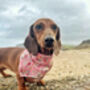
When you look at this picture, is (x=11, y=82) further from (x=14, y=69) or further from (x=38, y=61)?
(x=38, y=61)

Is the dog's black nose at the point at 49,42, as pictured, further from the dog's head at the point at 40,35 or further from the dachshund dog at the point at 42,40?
the dog's head at the point at 40,35

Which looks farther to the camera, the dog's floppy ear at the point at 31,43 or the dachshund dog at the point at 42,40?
the dog's floppy ear at the point at 31,43

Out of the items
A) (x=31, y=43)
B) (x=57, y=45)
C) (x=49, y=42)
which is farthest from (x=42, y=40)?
(x=57, y=45)

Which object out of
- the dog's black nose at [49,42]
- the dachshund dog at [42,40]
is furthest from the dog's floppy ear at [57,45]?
the dog's black nose at [49,42]

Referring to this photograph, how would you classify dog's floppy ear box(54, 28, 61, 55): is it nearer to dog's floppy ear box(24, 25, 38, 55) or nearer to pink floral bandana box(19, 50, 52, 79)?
pink floral bandana box(19, 50, 52, 79)

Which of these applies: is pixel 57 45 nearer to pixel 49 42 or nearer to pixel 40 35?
pixel 40 35

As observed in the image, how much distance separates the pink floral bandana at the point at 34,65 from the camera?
11.4 feet

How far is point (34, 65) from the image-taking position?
140 inches

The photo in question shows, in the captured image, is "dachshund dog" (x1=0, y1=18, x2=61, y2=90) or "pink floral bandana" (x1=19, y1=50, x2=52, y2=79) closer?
"dachshund dog" (x1=0, y1=18, x2=61, y2=90)

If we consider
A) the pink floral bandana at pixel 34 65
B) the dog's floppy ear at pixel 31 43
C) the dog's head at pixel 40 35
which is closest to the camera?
the dog's head at pixel 40 35

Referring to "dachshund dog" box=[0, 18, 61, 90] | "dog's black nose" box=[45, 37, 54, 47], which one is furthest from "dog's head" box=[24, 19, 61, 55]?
"dog's black nose" box=[45, 37, 54, 47]

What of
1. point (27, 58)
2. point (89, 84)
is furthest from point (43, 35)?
point (89, 84)

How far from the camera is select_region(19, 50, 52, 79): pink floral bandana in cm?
346

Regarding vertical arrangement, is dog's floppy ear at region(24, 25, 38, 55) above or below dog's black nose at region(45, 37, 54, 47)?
below
